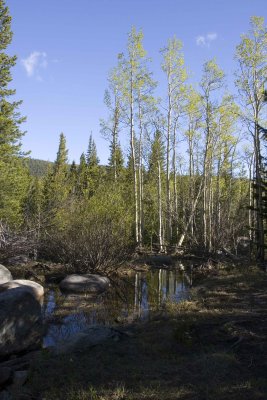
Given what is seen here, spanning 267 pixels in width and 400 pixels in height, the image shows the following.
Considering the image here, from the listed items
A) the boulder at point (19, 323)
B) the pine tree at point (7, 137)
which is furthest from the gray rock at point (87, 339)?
the pine tree at point (7, 137)

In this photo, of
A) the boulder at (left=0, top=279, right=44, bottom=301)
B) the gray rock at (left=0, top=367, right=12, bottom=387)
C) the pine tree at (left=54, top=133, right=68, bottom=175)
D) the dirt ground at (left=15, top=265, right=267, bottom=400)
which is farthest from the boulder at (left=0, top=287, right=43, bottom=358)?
the pine tree at (left=54, top=133, right=68, bottom=175)

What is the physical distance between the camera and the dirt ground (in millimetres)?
4590

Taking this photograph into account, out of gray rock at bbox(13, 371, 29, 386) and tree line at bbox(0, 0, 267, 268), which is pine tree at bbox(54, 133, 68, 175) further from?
gray rock at bbox(13, 371, 29, 386)

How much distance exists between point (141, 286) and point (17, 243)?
5180mm

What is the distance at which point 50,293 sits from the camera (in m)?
12.0

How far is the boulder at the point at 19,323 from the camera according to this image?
670 centimetres

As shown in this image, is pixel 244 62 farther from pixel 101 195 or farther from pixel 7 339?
pixel 7 339

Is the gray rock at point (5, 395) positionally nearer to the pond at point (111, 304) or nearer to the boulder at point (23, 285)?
the pond at point (111, 304)

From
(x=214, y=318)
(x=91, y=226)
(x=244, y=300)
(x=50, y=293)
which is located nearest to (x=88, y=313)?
(x=50, y=293)

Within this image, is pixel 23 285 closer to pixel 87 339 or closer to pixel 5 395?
pixel 87 339

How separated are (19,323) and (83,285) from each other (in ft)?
18.7

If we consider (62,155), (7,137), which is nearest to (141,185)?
(7,137)

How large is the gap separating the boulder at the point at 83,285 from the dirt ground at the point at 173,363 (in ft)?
14.0

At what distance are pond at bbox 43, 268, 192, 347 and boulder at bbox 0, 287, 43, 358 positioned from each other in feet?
1.27
